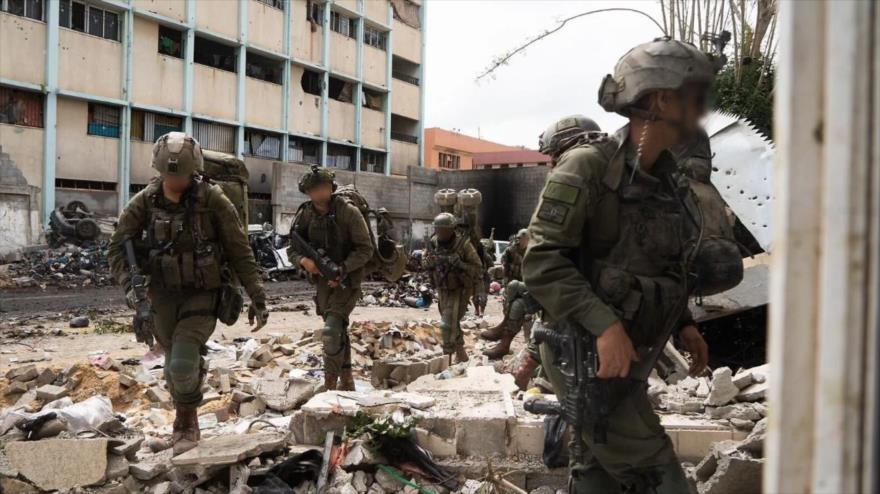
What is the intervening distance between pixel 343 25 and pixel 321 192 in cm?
2278

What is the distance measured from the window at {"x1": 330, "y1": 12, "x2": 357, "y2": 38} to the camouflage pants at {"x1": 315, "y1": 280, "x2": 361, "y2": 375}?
73.3 ft

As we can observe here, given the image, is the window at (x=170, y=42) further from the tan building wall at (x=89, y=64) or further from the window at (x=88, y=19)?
the tan building wall at (x=89, y=64)

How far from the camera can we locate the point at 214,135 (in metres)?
21.0

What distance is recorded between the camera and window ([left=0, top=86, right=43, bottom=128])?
16047 millimetres

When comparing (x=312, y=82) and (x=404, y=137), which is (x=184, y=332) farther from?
(x=404, y=137)

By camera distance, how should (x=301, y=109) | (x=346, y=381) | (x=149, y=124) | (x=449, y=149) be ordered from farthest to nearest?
(x=449, y=149) → (x=301, y=109) → (x=149, y=124) → (x=346, y=381)

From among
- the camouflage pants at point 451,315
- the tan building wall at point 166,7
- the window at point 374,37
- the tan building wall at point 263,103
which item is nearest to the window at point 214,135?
the tan building wall at point 263,103

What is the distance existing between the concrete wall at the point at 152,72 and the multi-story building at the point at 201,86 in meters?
0.04

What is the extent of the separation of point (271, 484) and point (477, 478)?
40.8 inches

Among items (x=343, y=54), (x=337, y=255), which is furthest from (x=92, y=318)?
(x=343, y=54)

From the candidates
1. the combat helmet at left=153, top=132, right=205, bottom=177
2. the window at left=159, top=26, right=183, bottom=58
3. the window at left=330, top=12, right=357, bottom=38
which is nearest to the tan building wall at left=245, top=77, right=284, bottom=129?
the window at left=159, top=26, right=183, bottom=58

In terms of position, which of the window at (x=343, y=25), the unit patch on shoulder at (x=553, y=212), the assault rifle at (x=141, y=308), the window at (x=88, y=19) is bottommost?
the assault rifle at (x=141, y=308)

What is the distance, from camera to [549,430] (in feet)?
9.94

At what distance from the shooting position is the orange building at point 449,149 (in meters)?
35.8
